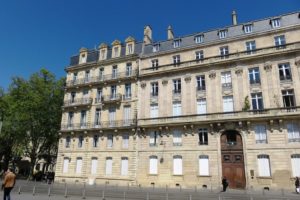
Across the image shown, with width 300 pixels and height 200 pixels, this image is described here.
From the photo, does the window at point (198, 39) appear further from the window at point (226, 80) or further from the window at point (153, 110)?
the window at point (153, 110)

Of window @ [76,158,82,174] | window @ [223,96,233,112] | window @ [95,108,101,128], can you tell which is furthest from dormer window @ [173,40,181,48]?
window @ [76,158,82,174]

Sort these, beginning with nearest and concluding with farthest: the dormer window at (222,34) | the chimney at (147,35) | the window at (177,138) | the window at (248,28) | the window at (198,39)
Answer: the window at (177,138), the window at (248,28), the dormer window at (222,34), the window at (198,39), the chimney at (147,35)

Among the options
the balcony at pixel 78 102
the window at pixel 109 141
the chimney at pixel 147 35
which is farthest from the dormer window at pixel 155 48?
the window at pixel 109 141

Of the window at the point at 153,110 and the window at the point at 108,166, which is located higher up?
the window at the point at 153,110

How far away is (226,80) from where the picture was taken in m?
27.0

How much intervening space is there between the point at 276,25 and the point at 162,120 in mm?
16954

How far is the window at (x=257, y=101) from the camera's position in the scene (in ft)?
81.4

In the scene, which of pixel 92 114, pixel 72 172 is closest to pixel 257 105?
pixel 92 114

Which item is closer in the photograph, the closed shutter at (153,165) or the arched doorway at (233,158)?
the arched doorway at (233,158)

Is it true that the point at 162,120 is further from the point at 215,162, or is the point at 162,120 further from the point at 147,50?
the point at 147,50

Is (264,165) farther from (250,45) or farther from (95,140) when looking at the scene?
(95,140)

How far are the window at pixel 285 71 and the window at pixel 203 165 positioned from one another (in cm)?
1155

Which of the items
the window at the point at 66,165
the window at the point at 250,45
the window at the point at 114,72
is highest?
the window at the point at 250,45

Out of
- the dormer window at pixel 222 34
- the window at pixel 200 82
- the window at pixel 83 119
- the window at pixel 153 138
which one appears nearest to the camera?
the window at pixel 200 82
